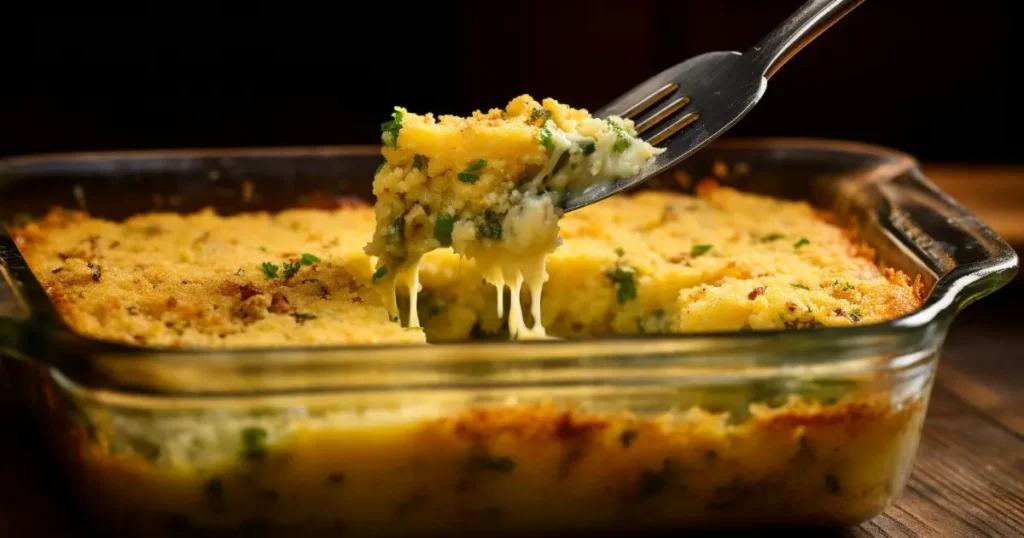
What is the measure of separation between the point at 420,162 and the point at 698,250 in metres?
0.93

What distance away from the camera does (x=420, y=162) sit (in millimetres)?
2590

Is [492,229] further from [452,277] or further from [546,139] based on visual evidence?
[452,277]

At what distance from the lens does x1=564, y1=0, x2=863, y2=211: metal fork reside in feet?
8.58

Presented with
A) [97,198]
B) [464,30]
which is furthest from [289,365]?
[464,30]

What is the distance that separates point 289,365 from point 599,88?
13.3ft

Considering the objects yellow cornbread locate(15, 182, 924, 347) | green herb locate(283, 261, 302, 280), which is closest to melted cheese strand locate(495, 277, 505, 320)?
yellow cornbread locate(15, 182, 924, 347)

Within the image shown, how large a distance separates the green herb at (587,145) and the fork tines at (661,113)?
0.23 meters

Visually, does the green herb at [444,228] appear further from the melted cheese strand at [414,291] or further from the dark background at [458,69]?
the dark background at [458,69]

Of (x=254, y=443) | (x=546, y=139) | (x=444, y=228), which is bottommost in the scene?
(x=254, y=443)

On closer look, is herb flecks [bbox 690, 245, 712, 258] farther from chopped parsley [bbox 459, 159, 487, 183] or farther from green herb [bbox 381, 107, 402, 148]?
green herb [bbox 381, 107, 402, 148]

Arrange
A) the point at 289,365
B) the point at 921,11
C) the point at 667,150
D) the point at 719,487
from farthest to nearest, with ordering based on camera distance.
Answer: the point at 921,11 < the point at 667,150 < the point at 719,487 < the point at 289,365

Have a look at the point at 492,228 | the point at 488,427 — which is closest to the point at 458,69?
the point at 492,228

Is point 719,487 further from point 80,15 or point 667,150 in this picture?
point 80,15

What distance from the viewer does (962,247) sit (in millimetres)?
2713
